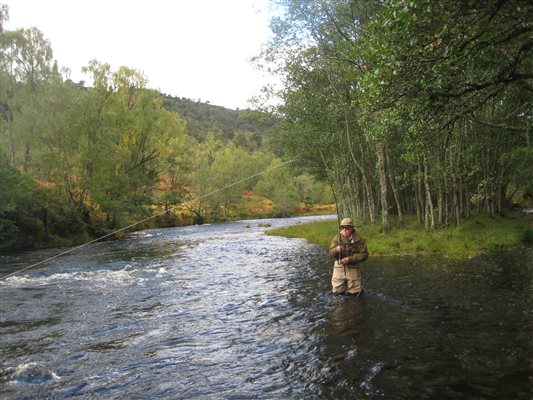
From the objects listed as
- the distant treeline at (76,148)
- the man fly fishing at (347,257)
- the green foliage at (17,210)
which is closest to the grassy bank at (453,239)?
the man fly fishing at (347,257)

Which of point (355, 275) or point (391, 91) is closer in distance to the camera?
point (391, 91)

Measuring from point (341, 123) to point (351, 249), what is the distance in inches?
787

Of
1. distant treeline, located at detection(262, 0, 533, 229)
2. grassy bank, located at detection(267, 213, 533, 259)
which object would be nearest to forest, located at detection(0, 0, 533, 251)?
distant treeline, located at detection(262, 0, 533, 229)

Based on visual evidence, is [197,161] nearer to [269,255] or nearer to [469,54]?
[269,255]

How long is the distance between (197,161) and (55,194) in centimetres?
4350

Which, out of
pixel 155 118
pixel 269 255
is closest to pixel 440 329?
pixel 269 255

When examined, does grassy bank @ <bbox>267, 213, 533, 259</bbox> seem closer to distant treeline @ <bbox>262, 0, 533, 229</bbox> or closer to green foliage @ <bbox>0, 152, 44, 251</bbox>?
distant treeline @ <bbox>262, 0, 533, 229</bbox>

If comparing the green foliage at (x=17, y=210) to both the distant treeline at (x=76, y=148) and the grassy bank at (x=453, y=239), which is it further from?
the grassy bank at (x=453, y=239)

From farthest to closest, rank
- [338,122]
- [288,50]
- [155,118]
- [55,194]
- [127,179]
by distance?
[155,118] < [127,179] < [55,194] < [338,122] < [288,50]

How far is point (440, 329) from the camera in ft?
29.2

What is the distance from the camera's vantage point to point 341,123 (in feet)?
98.9

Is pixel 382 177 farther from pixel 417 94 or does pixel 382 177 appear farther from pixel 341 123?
pixel 417 94

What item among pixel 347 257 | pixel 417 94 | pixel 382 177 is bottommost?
pixel 347 257

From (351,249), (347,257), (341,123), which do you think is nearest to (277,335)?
(347,257)
